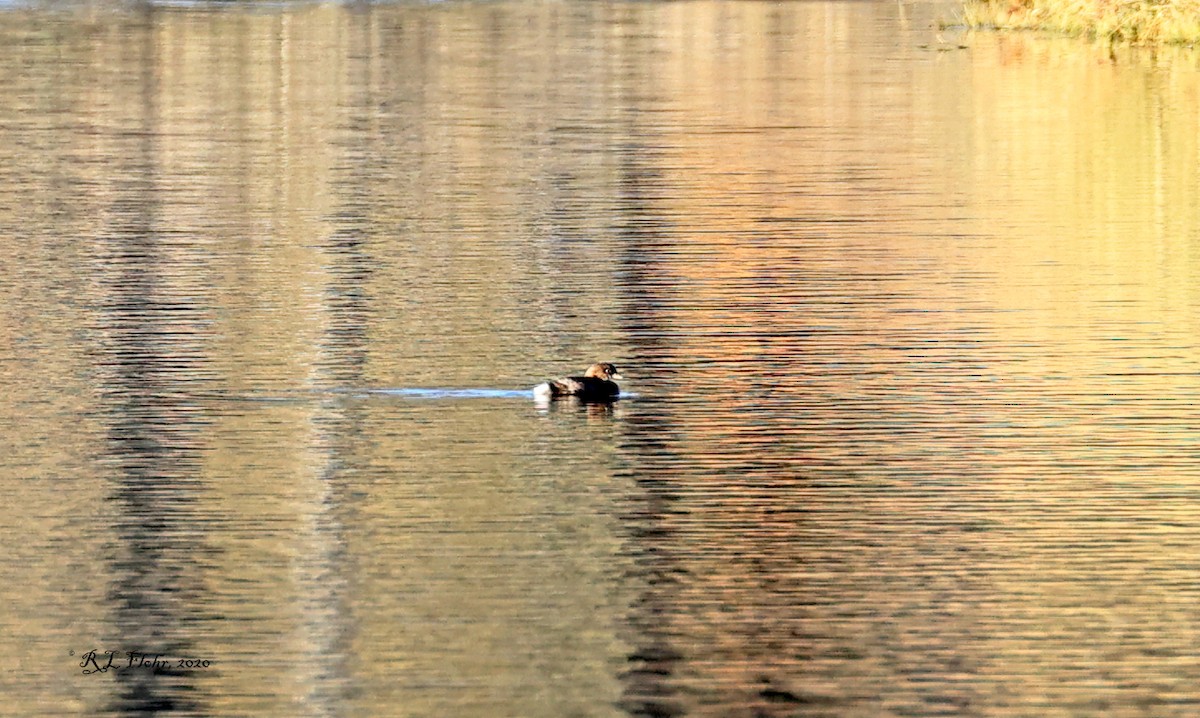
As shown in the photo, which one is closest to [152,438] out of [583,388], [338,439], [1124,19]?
[338,439]

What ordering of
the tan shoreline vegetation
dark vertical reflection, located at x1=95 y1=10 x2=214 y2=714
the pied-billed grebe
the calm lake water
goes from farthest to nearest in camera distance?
1. the tan shoreline vegetation
2. the pied-billed grebe
3. dark vertical reflection, located at x1=95 y1=10 x2=214 y2=714
4. the calm lake water

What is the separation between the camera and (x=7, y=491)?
14.3 metres

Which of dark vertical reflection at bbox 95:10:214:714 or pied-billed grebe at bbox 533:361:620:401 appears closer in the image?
dark vertical reflection at bbox 95:10:214:714

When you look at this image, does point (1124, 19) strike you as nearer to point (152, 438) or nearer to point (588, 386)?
point (588, 386)

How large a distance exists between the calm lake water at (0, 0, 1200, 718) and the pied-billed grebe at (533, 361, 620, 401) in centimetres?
15

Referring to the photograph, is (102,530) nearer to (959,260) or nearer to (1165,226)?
(959,260)

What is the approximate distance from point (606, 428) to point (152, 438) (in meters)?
2.67

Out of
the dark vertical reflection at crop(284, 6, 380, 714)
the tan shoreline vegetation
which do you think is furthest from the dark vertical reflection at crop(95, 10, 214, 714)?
the tan shoreline vegetation

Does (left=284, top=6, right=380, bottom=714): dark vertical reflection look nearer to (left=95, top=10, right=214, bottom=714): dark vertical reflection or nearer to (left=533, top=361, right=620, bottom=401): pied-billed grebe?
(left=95, top=10, right=214, bottom=714): dark vertical reflection

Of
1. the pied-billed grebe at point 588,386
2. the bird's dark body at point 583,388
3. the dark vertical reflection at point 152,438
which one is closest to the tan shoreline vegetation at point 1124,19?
the dark vertical reflection at point 152,438

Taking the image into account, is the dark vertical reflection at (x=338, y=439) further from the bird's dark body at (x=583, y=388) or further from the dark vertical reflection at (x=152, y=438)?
the bird's dark body at (x=583, y=388)

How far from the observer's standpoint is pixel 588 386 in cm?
1659

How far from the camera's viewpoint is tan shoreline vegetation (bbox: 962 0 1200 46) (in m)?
55.4

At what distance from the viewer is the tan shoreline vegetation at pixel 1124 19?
5544 centimetres
